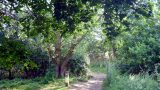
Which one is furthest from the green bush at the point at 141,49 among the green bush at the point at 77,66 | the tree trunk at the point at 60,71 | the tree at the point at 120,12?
the green bush at the point at 77,66

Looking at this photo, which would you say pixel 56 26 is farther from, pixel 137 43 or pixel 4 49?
pixel 137 43

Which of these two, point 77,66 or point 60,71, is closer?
point 60,71

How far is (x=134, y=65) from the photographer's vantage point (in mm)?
16641

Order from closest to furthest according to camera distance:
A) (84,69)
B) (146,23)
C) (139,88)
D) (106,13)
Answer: (106,13) → (139,88) → (146,23) → (84,69)

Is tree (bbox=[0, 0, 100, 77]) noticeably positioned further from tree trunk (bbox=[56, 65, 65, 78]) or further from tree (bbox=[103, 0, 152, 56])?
tree trunk (bbox=[56, 65, 65, 78])

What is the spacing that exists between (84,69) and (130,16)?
16776 millimetres

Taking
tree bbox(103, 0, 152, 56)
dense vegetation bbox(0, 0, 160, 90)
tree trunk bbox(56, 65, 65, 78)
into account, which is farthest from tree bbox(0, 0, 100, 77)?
tree trunk bbox(56, 65, 65, 78)

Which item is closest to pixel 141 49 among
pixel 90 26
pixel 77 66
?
pixel 90 26

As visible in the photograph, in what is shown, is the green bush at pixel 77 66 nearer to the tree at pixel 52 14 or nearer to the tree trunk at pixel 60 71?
the tree trunk at pixel 60 71

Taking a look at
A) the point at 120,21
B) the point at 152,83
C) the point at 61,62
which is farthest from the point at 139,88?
the point at 61,62

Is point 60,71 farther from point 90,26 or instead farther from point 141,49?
point 90,26

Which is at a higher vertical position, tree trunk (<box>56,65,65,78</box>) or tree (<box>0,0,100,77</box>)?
tree (<box>0,0,100,77</box>)

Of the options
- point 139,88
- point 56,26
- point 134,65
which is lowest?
point 139,88

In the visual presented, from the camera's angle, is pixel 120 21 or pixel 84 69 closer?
pixel 120 21
